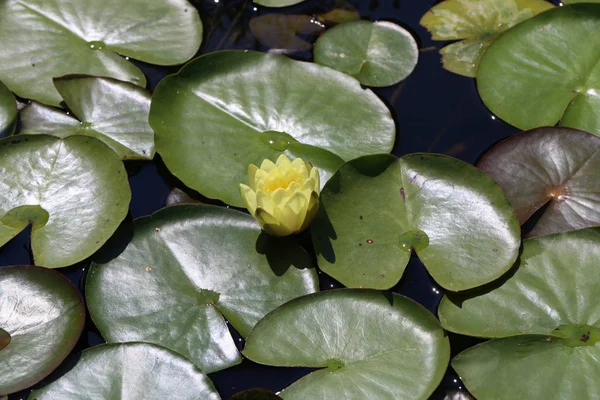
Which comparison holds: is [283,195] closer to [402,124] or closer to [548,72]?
[402,124]

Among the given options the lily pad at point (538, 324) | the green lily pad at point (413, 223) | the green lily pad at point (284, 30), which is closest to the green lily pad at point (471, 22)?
the green lily pad at point (284, 30)

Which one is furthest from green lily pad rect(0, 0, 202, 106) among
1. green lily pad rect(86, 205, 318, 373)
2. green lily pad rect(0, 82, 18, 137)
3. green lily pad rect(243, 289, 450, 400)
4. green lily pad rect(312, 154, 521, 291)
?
green lily pad rect(243, 289, 450, 400)

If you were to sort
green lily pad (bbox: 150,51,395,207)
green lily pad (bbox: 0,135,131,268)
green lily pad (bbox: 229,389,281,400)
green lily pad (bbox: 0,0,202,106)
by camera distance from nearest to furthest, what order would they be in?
green lily pad (bbox: 229,389,281,400), green lily pad (bbox: 0,135,131,268), green lily pad (bbox: 150,51,395,207), green lily pad (bbox: 0,0,202,106)

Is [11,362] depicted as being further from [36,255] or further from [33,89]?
[33,89]

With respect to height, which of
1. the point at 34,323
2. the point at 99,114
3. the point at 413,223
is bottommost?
the point at 34,323

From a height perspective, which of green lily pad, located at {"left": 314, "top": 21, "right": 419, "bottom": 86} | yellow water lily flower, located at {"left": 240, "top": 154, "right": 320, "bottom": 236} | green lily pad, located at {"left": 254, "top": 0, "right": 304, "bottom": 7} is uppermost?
green lily pad, located at {"left": 254, "top": 0, "right": 304, "bottom": 7}

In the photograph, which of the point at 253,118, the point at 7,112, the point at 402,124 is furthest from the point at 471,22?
the point at 7,112

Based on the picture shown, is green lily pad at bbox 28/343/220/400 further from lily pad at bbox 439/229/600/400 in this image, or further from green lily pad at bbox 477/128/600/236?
green lily pad at bbox 477/128/600/236
